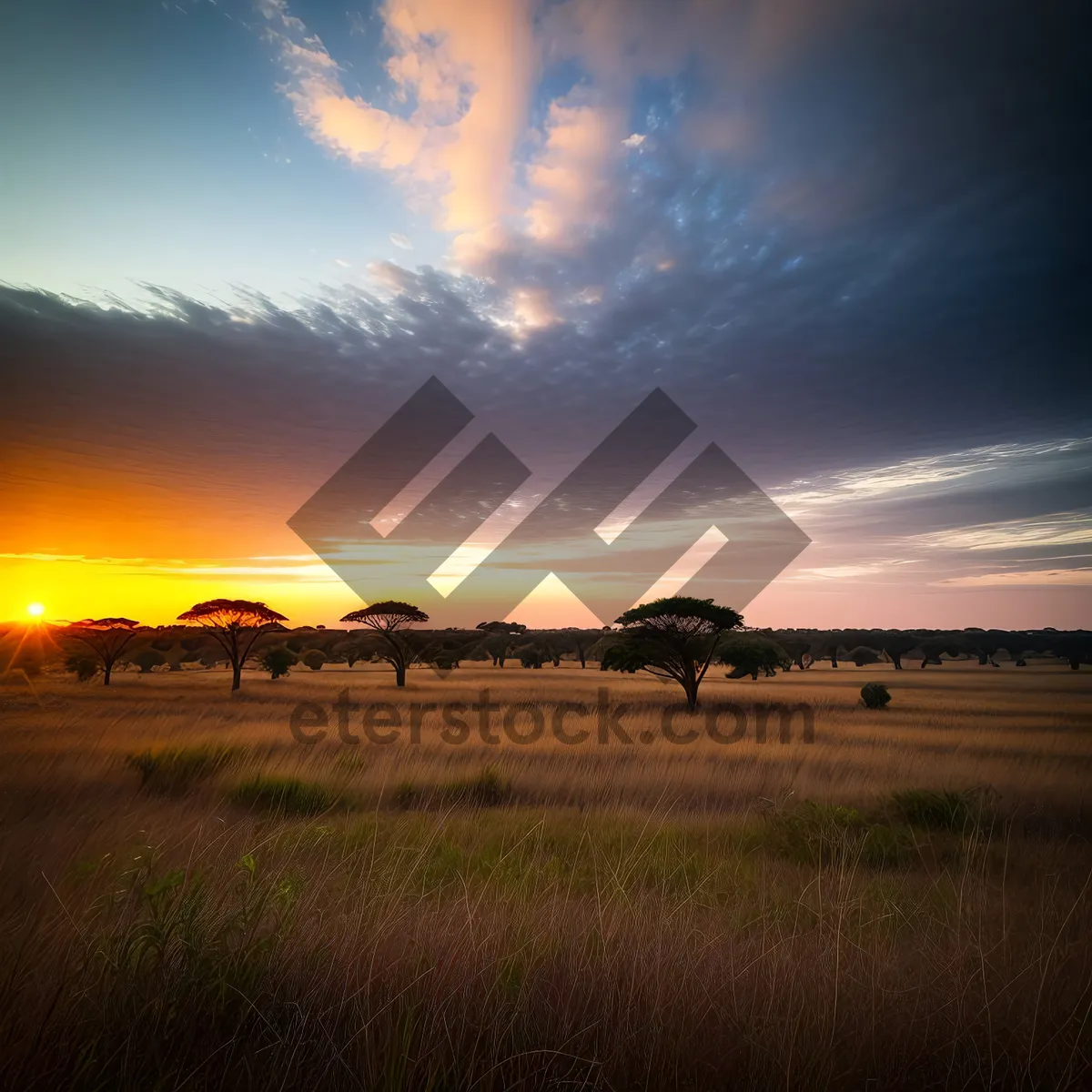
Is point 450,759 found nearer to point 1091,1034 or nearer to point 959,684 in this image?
point 1091,1034

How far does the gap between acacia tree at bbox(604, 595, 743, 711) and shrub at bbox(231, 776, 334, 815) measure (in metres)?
15.2

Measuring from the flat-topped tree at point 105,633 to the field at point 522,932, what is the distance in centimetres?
3155

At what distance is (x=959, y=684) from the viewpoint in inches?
1585

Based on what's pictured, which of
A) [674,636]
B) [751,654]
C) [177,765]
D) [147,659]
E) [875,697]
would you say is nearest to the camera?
[177,765]

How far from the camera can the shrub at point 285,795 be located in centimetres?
812

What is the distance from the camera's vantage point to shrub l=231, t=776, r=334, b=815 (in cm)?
812

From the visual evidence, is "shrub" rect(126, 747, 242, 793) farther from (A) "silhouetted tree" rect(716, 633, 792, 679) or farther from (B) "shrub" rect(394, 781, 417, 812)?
(A) "silhouetted tree" rect(716, 633, 792, 679)

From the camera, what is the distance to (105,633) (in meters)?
36.5

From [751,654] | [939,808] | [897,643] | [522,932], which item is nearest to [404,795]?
[522,932]

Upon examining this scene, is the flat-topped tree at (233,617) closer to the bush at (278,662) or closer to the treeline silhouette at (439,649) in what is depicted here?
the treeline silhouette at (439,649)

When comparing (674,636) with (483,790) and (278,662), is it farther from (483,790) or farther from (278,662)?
(278,662)

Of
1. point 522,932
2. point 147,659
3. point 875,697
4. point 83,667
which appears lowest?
point 875,697

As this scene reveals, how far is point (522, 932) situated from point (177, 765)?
8.70 m

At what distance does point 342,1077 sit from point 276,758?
9712mm
